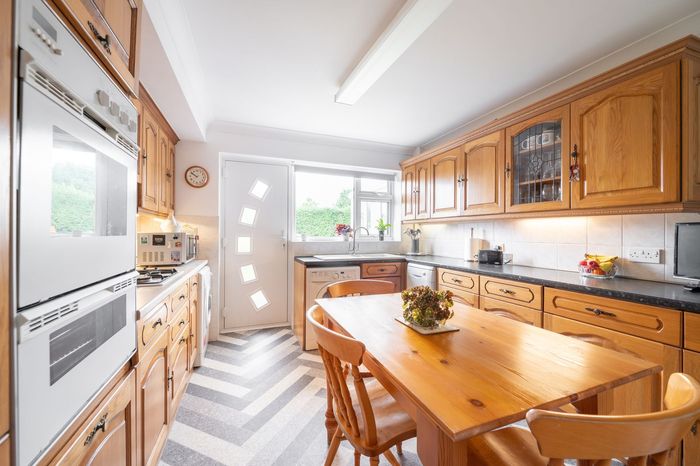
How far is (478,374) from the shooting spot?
0.85 metres

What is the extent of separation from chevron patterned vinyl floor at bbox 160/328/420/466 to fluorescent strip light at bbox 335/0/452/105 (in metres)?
2.30

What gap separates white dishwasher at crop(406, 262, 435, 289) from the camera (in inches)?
115

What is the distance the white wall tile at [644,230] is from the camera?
5.95ft

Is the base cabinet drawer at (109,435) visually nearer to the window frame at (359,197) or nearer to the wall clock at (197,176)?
the wall clock at (197,176)

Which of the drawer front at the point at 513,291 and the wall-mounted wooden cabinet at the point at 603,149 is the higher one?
the wall-mounted wooden cabinet at the point at 603,149

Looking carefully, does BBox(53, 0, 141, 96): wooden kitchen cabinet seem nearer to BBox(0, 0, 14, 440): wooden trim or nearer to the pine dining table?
BBox(0, 0, 14, 440): wooden trim

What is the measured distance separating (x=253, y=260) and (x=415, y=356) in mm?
2973

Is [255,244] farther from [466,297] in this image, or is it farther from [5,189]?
[5,189]

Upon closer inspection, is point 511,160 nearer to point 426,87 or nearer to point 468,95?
point 468,95

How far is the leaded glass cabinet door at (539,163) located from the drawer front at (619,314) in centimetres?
66

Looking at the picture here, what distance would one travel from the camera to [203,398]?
2.04 meters

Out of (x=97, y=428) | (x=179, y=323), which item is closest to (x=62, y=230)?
(x=97, y=428)

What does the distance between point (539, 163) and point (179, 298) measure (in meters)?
2.74

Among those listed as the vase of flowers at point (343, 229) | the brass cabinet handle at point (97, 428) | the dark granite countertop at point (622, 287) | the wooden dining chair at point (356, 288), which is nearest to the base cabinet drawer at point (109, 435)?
the brass cabinet handle at point (97, 428)
